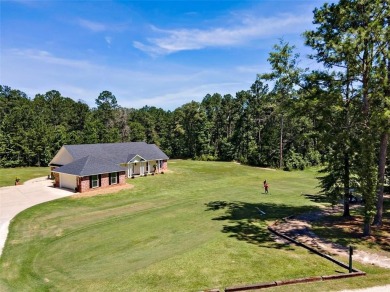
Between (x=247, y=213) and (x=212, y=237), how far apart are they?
667 centimetres

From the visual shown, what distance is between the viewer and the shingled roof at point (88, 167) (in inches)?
1276

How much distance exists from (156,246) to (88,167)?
20.3 meters

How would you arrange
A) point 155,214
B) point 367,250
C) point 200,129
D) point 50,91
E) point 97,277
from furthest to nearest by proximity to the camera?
point 50,91 < point 200,129 < point 155,214 < point 367,250 < point 97,277

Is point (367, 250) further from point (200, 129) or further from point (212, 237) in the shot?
point (200, 129)

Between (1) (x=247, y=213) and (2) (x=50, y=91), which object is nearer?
(1) (x=247, y=213)

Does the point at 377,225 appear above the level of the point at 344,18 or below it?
below

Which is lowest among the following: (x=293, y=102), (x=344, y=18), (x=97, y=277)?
(x=97, y=277)

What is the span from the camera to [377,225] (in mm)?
17469

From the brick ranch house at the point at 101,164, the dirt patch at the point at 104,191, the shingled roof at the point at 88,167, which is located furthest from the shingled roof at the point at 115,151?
the dirt patch at the point at 104,191

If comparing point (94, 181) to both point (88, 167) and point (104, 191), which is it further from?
point (104, 191)

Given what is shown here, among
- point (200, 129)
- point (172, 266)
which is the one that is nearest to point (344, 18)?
point (172, 266)

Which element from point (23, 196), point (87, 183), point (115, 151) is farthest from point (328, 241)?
point (115, 151)

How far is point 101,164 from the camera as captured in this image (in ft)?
115

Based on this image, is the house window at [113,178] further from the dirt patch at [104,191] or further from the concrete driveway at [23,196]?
the concrete driveway at [23,196]
